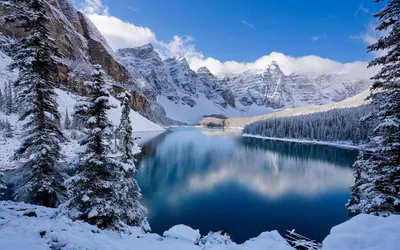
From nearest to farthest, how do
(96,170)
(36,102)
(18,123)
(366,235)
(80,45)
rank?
(366,235) → (96,170) → (36,102) → (18,123) → (80,45)

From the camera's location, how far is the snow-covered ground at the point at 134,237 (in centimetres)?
517

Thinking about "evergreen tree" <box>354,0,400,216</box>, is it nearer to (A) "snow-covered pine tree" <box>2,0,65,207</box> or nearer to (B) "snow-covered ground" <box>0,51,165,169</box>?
(B) "snow-covered ground" <box>0,51,165,169</box>

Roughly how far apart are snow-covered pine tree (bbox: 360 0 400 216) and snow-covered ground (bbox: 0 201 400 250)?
4.69 metres

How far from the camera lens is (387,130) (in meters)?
9.45

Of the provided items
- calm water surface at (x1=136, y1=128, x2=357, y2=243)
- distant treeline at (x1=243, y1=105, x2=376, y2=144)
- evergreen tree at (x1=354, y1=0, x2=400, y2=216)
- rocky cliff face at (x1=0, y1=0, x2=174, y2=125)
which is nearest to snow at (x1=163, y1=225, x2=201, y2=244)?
evergreen tree at (x1=354, y1=0, x2=400, y2=216)

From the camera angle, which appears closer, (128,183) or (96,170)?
(96,170)

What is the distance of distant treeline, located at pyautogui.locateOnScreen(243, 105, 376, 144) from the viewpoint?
89056 mm

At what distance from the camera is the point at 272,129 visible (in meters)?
130

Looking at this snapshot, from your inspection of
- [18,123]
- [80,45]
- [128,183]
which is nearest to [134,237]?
[128,183]

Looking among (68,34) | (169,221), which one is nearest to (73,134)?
(169,221)

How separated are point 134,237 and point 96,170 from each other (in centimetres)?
361

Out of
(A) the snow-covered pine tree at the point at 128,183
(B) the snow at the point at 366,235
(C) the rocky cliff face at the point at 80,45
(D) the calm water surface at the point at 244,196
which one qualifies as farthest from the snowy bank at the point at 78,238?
(C) the rocky cliff face at the point at 80,45

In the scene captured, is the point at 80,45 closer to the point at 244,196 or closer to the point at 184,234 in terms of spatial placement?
the point at 244,196

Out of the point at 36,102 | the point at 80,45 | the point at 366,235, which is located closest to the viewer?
→ the point at 366,235
